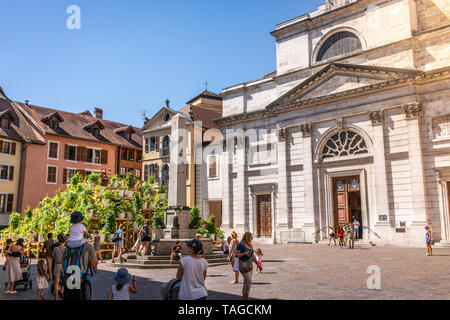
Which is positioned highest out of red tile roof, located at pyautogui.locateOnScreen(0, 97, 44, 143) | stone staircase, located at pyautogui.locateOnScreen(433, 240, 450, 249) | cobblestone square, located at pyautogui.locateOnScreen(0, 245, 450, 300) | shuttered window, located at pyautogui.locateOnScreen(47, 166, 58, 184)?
red tile roof, located at pyautogui.locateOnScreen(0, 97, 44, 143)

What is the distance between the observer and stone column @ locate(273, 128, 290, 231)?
29906 mm

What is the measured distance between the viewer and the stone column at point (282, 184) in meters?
29.9

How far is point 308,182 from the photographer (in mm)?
29000

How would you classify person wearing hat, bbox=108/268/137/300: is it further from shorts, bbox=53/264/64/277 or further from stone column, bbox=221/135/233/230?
stone column, bbox=221/135/233/230

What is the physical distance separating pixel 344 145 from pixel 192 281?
2437 centimetres

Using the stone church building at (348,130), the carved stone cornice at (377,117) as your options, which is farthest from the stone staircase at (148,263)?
the carved stone cornice at (377,117)

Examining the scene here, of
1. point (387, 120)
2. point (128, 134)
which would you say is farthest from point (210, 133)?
point (387, 120)

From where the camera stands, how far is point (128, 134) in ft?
162

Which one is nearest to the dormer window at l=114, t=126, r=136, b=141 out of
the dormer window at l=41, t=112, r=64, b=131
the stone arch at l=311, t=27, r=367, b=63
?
the dormer window at l=41, t=112, r=64, b=131

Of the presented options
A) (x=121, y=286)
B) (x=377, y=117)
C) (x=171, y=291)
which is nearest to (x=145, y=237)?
(x=171, y=291)

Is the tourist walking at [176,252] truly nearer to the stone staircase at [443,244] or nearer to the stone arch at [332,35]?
the stone staircase at [443,244]

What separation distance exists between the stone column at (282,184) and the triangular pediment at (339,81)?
2792mm

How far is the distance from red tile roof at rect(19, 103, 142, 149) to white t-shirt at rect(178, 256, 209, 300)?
127 ft

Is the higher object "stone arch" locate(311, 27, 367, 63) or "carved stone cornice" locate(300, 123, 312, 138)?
"stone arch" locate(311, 27, 367, 63)
